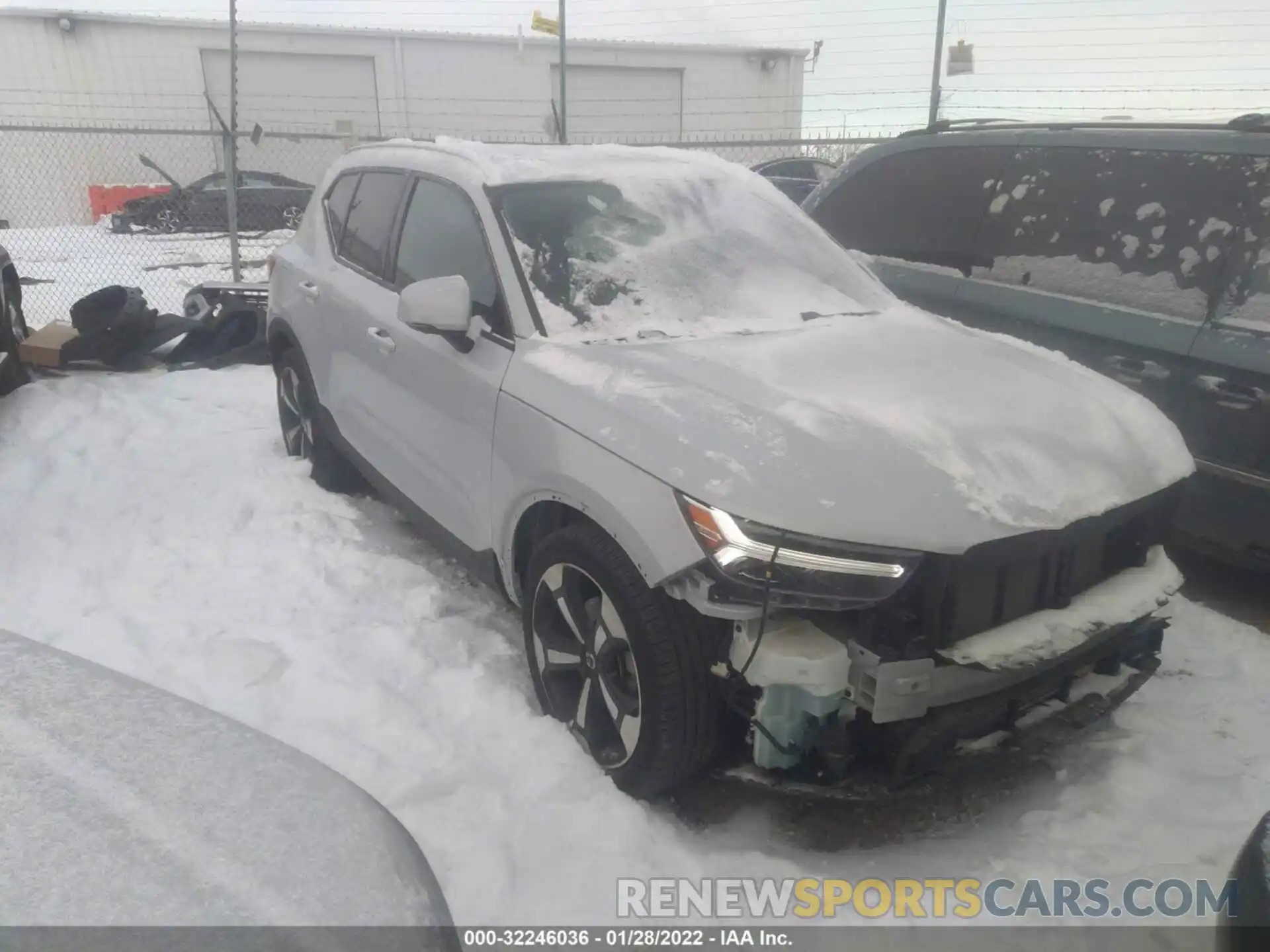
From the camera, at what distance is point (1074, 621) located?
2404 mm

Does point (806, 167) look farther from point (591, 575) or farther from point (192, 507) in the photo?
point (591, 575)

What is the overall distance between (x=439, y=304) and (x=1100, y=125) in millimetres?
3044

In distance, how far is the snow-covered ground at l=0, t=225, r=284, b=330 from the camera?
33.7 feet

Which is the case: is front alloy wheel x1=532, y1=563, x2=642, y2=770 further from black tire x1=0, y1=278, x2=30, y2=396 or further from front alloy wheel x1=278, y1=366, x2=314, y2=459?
black tire x1=0, y1=278, x2=30, y2=396

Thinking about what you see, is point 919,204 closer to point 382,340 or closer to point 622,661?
point 382,340

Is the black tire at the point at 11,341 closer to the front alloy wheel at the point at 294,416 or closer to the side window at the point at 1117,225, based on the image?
the front alloy wheel at the point at 294,416

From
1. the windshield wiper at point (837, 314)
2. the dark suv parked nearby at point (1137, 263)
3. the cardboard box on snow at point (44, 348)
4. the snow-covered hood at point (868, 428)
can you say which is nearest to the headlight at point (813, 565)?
the snow-covered hood at point (868, 428)

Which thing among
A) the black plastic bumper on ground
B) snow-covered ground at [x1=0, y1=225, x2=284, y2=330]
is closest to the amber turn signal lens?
the black plastic bumper on ground

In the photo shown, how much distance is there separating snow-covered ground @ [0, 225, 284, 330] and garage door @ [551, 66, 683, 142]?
11.3m

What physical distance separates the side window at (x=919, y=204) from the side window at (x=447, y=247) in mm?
2268

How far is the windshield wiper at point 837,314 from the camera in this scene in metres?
3.32

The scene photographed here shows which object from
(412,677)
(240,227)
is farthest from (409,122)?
(412,677)

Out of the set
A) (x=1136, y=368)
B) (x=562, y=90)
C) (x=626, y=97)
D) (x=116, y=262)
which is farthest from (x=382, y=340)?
(x=626, y=97)

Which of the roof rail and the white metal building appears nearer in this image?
the roof rail
